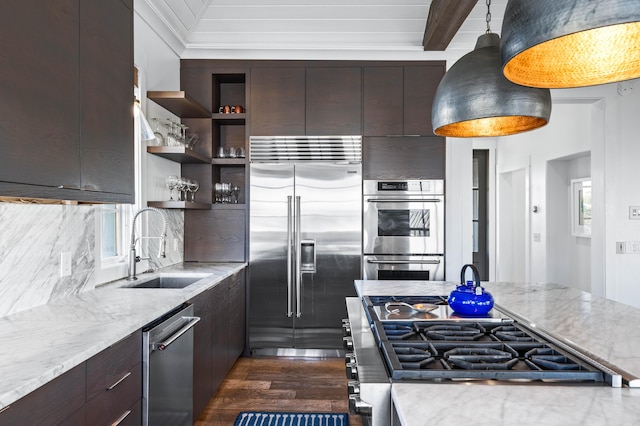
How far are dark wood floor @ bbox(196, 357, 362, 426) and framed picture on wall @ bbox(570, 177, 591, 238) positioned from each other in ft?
10.7

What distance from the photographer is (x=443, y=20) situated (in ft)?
10.8

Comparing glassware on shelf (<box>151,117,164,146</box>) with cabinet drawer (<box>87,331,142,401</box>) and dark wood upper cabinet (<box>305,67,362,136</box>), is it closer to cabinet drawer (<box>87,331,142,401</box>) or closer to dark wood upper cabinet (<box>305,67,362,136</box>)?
dark wood upper cabinet (<box>305,67,362,136</box>)

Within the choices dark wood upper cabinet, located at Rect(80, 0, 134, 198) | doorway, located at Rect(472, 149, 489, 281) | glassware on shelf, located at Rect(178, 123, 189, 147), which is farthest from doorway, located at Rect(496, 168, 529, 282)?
dark wood upper cabinet, located at Rect(80, 0, 134, 198)

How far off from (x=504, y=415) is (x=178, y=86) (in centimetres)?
392

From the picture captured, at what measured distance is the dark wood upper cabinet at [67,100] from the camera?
1.39 m

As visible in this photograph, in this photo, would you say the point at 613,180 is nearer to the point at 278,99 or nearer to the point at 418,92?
the point at 418,92

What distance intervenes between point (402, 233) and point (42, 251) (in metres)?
2.84

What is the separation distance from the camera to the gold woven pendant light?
0.96 m

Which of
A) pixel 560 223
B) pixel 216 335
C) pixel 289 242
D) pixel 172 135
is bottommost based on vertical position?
pixel 216 335

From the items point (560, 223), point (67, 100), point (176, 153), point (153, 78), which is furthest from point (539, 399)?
point (560, 223)

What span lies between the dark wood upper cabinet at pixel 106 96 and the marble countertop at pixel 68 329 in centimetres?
54

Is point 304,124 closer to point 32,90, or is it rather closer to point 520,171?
point 32,90

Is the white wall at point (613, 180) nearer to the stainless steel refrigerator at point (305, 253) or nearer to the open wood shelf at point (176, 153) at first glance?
the stainless steel refrigerator at point (305, 253)

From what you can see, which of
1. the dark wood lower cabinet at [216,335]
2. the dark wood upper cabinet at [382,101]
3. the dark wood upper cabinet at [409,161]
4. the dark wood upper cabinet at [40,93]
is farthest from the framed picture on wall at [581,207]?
the dark wood upper cabinet at [40,93]
